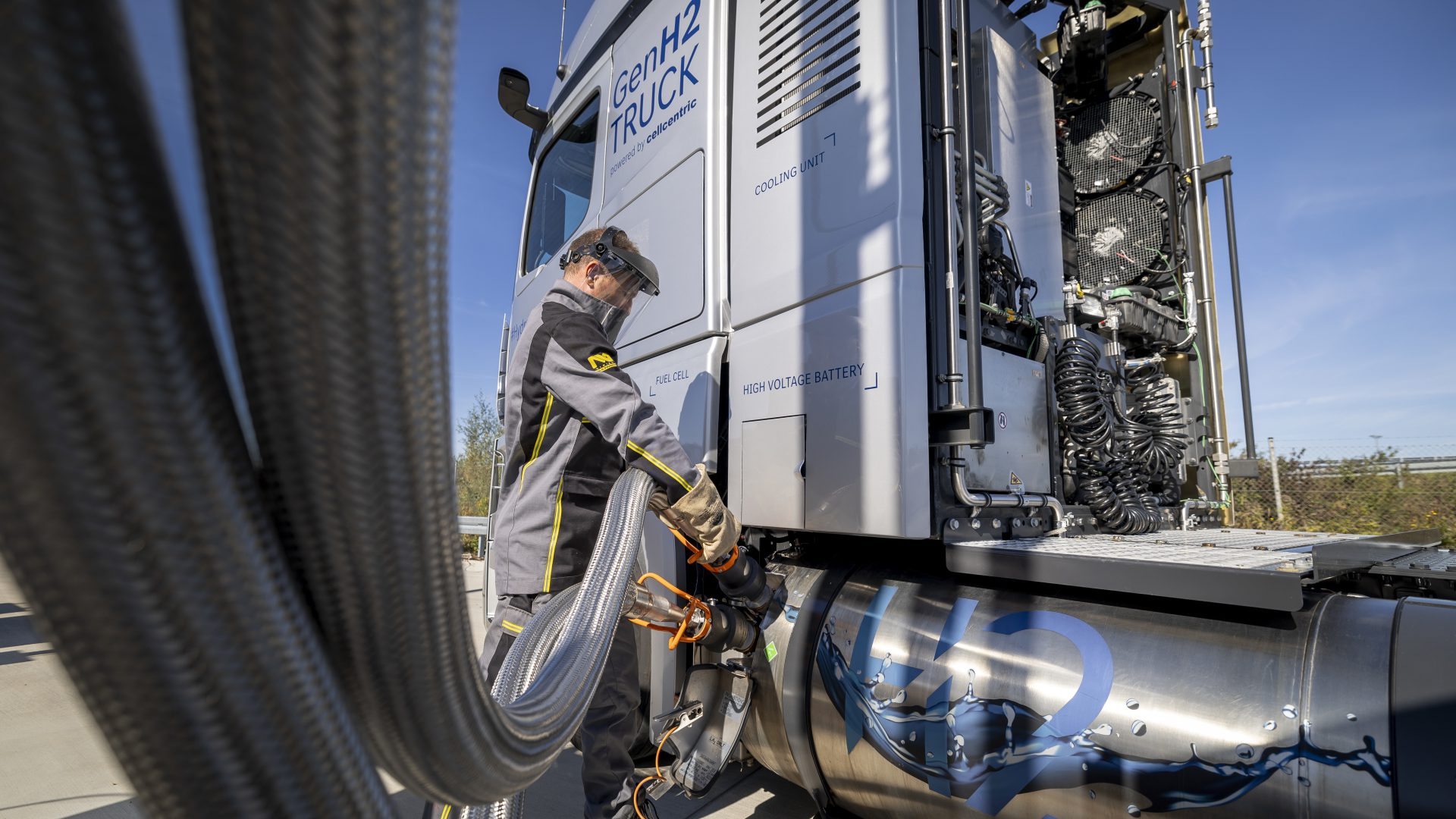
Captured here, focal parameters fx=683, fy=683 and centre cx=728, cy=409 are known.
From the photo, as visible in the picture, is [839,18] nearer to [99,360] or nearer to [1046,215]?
[1046,215]

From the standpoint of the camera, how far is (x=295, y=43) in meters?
0.39

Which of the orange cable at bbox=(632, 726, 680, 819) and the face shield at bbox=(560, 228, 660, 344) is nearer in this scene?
the orange cable at bbox=(632, 726, 680, 819)

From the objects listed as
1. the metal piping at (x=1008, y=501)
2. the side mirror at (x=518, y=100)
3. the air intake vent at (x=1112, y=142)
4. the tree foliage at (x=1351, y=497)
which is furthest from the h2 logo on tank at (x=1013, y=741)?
the tree foliage at (x=1351, y=497)

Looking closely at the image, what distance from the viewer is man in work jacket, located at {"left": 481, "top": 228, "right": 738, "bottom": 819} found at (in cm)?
205

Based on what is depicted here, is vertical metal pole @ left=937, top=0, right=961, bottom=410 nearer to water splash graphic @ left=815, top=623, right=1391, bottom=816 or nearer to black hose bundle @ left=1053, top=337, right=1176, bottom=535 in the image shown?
water splash graphic @ left=815, top=623, right=1391, bottom=816

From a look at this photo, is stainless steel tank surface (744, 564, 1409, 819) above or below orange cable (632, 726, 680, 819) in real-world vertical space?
above

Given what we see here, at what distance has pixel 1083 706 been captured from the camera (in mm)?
1575

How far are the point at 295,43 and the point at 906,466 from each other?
6.06 feet

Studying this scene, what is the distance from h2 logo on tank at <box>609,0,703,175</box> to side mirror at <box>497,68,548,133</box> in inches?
45.8

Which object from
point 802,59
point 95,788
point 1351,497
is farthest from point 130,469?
point 1351,497

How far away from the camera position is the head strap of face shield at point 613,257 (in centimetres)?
231

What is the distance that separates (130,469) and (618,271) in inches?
79.2

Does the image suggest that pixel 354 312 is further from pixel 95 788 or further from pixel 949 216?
pixel 95 788

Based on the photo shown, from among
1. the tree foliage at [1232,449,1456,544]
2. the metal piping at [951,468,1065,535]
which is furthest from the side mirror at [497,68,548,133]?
the tree foliage at [1232,449,1456,544]
